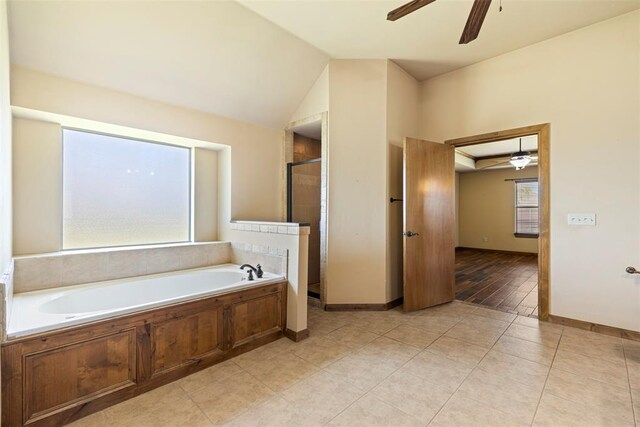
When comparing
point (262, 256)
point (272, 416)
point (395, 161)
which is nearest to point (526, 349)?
point (272, 416)

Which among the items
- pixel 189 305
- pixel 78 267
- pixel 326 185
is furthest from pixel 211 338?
pixel 326 185

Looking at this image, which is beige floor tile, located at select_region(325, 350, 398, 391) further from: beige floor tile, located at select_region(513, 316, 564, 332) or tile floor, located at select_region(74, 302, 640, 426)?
beige floor tile, located at select_region(513, 316, 564, 332)

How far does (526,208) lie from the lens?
723cm

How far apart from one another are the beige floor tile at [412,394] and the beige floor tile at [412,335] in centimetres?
53

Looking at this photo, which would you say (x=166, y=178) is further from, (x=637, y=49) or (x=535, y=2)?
(x=637, y=49)

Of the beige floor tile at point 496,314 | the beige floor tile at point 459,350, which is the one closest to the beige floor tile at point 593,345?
the beige floor tile at point 496,314

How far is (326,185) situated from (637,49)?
121 inches

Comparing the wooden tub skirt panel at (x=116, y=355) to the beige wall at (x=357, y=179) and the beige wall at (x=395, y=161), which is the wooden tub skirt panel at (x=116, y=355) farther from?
the beige wall at (x=395, y=161)

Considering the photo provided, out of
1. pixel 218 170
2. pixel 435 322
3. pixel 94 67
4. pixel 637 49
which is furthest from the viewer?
pixel 218 170

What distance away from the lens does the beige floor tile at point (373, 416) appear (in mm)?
1549

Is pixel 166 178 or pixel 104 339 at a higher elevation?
pixel 166 178

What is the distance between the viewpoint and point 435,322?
9.79 feet

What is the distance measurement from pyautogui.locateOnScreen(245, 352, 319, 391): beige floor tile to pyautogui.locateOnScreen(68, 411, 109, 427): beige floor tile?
2.74 feet

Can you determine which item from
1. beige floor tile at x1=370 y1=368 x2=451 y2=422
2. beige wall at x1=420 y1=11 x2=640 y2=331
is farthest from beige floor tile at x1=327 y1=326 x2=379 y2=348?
beige wall at x1=420 y1=11 x2=640 y2=331
